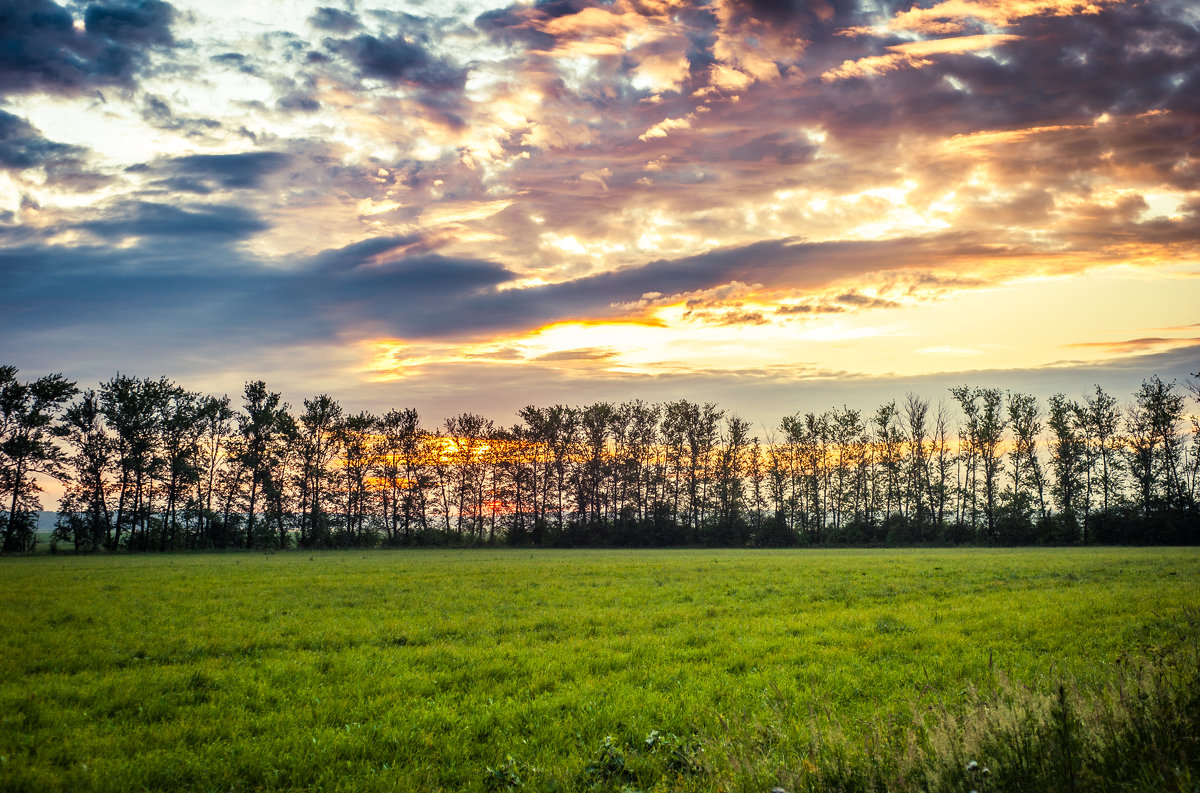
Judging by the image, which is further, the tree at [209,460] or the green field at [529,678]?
the tree at [209,460]

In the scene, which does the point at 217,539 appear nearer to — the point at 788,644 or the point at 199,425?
the point at 199,425

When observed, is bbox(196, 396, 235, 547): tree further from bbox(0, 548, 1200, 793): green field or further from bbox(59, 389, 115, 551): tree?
bbox(0, 548, 1200, 793): green field

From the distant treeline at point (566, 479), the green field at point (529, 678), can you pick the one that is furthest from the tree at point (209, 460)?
the green field at point (529, 678)

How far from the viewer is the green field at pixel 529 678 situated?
761 centimetres

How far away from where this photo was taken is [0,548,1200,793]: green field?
7609 millimetres

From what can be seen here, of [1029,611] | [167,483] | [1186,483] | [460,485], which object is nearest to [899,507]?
[1186,483]

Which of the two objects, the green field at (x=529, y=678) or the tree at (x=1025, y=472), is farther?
the tree at (x=1025, y=472)

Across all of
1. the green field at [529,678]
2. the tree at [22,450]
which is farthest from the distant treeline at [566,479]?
the green field at [529,678]

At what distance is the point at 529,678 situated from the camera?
1176 centimetres

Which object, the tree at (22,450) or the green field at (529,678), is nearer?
the green field at (529,678)

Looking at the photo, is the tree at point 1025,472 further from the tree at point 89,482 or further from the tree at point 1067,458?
the tree at point 89,482

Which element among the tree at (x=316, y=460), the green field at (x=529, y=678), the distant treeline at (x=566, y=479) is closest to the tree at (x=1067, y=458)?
the distant treeline at (x=566, y=479)

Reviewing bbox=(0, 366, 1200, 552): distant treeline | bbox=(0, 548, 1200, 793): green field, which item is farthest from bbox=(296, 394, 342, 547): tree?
bbox=(0, 548, 1200, 793): green field

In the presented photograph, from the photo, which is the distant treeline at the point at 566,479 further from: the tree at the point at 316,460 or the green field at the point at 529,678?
the green field at the point at 529,678
